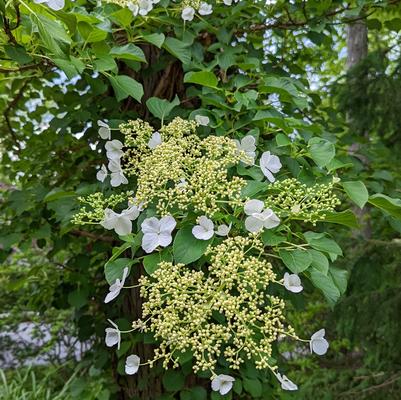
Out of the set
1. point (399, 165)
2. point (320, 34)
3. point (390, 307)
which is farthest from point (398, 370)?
point (320, 34)

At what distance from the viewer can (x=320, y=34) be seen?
66.6 inches

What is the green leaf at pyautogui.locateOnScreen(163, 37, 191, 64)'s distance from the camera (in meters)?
1.22

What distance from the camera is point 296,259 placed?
33.4 inches

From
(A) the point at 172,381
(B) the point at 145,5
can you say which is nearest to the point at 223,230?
(B) the point at 145,5

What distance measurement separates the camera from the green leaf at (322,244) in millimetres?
892

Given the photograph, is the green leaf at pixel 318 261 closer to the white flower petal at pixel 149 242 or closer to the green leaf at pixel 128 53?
the white flower petal at pixel 149 242

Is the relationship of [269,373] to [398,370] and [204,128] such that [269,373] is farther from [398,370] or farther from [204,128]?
[398,370]

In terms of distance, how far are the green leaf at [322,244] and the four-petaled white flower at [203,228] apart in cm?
19

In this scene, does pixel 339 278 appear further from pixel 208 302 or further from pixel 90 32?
pixel 90 32

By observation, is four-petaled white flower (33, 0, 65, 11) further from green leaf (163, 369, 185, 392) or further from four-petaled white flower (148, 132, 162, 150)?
green leaf (163, 369, 185, 392)

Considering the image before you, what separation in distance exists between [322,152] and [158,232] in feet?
1.24

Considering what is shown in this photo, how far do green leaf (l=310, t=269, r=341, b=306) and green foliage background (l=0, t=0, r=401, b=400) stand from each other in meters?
0.11

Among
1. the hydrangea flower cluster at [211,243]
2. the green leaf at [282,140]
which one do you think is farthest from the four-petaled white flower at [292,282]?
the green leaf at [282,140]

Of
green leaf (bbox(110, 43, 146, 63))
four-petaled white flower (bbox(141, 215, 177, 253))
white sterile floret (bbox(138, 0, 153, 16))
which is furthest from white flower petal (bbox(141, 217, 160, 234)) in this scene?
white sterile floret (bbox(138, 0, 153, 16))
